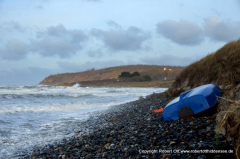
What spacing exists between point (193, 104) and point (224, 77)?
3430 millimetres

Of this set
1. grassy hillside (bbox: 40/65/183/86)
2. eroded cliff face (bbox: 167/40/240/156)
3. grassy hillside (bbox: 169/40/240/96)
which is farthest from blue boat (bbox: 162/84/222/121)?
grassy hillside (bbox: 40/65/183/86)

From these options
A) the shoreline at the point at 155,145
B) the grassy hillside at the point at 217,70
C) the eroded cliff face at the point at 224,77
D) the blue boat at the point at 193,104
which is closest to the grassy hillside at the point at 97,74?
the grassy hillside at the point at 217,70

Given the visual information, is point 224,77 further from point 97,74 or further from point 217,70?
point 97,74

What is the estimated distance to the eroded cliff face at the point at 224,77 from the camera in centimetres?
364

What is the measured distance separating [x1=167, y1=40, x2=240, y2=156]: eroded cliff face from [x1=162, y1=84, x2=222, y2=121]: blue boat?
0.32 m

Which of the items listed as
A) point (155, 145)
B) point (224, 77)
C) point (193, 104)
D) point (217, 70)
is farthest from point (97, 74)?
point (155, 145)

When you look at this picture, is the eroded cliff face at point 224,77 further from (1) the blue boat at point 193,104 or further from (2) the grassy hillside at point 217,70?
(1) the blue boat at point 193,104

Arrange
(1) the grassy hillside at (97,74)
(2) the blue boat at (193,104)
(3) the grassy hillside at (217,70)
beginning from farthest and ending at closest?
(1) the grassy hillside at (97,74) < (3) the grassy hillside at (217,70) < (2) the blue boat at (193,104)

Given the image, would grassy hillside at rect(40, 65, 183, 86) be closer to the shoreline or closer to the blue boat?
the blue boat

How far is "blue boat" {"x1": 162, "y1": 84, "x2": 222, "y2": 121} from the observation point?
6285 mm

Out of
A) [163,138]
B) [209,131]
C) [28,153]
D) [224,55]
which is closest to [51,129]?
[28,153]

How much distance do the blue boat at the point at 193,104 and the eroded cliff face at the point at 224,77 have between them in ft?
1.04

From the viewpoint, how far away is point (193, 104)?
6414mm

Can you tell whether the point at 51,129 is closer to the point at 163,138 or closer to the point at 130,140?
the point at 130,140
